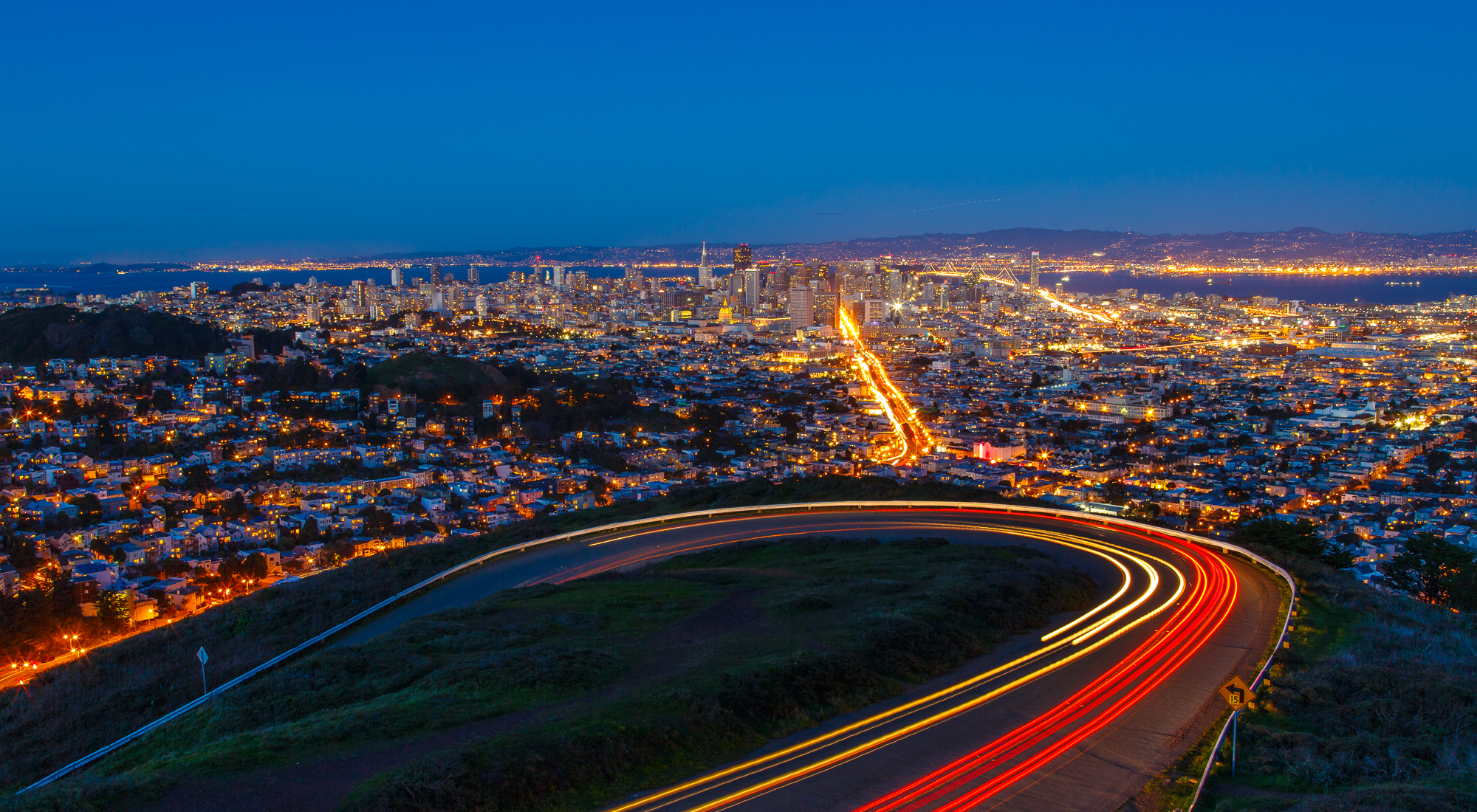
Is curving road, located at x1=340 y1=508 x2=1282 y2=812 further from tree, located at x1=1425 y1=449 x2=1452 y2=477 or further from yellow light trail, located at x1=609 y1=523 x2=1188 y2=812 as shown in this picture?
tree, located at x1=1425 y1=449 x2=1452 y2=477

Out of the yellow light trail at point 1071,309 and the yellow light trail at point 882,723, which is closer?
the yellow light trail at point 882,723

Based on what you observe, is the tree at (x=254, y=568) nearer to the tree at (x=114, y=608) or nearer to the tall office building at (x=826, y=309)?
the tree at (x=114, y=608)

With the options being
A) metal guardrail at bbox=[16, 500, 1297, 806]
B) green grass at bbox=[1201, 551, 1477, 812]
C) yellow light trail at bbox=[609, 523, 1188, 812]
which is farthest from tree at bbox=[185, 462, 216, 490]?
green grass at bbox=[1201, 551, 1477, 812]

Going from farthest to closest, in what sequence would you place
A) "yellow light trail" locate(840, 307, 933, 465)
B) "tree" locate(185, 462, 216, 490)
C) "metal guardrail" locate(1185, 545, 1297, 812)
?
"yellow light trail" locate(840, 307, 933, 465)
"tree" locate(185, 462, 216, 490)
"metal guardrail" locate(1185, 545, 1297, 812)

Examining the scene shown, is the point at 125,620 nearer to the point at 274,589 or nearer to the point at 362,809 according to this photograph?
the point at 274,589

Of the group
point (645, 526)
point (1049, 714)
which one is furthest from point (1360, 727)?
point (645, 526)

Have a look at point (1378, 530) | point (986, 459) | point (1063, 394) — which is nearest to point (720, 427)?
point (986, 459)

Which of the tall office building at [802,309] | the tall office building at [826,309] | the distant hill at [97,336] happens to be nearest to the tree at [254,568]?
the distant hill at [97,336]
